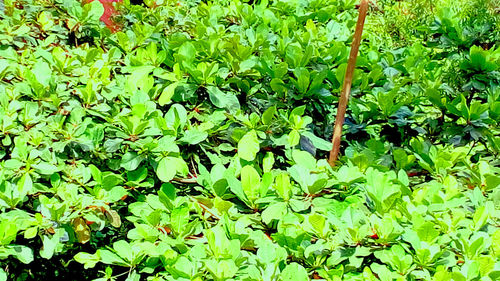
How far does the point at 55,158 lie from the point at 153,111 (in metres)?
0.36

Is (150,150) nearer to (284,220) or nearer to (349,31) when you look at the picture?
(284,220)

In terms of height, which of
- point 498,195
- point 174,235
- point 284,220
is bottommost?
point 174,235

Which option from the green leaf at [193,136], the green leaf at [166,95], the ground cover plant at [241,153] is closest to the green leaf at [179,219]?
the ground cover plant at [241,153]

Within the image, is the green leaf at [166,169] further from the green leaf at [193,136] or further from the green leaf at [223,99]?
the green leaf at [223,99]

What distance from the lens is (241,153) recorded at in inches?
79.3

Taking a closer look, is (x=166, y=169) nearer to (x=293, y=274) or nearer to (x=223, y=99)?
(x=223, y=99)

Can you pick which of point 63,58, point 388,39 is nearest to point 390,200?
point 63,58

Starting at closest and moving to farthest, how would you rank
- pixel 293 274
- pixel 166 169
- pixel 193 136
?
pixel 293 274 → pixel 166 169 → pixel 193 136

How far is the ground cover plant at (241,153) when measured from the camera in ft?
5.39

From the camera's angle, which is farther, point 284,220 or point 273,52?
point 273,52

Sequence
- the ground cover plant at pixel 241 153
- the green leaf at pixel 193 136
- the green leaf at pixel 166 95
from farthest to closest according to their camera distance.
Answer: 1. the green leaf at pixel 166 95
2. the green leaf at pixel 193 136
3. the ground cover plant at pixel 241 153

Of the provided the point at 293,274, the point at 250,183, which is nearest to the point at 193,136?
the point at 250,183

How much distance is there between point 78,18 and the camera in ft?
9.01

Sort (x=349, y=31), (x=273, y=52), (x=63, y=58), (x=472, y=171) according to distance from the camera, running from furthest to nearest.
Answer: (x=349, y=31) < (x=273, y=52) < (x=63, y=58) < (x=472, y=171)
